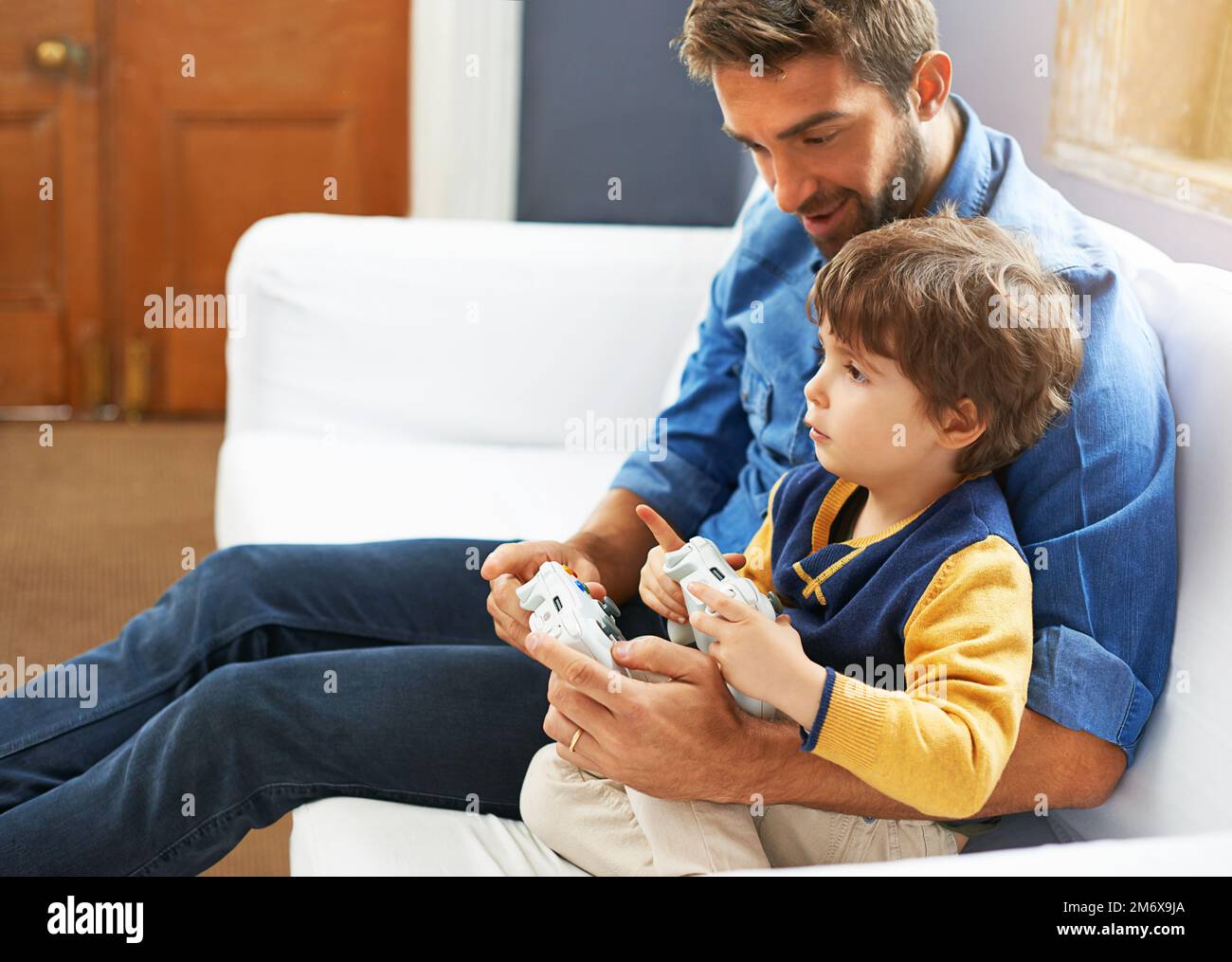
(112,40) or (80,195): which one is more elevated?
(112,40)

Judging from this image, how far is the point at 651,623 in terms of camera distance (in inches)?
53.0

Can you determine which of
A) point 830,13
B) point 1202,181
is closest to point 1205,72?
point 1202,181

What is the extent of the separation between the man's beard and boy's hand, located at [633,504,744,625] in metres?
0.35

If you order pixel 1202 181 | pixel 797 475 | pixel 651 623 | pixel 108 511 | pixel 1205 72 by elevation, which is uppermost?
pixel 1205 72

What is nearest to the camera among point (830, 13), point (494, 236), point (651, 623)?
point (830, 13)

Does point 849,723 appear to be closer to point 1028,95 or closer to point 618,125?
point 1028,95

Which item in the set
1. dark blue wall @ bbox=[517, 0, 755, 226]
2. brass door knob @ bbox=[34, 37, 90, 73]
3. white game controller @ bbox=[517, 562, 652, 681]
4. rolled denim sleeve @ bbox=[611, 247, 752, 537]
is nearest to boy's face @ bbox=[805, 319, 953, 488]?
white game controller @ bbox=[517, 562, 652, 681]

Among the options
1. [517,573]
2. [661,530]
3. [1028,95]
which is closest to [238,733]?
[517,573]

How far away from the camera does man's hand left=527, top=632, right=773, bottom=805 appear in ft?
3.20

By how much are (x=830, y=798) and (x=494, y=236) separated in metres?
1.34

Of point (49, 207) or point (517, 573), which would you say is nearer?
point (517, 573)

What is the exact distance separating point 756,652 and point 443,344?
3.97 ft

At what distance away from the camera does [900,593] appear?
1005 millimetres
